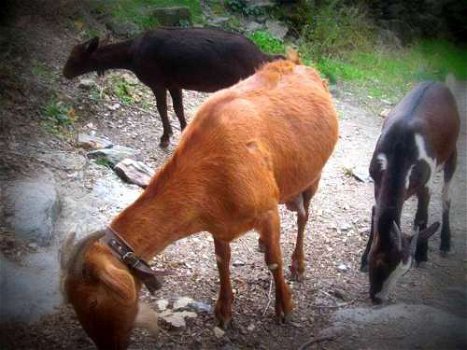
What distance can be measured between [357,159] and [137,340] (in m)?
1.47

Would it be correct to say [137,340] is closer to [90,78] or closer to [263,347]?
[263,347]

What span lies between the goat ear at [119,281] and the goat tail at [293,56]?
1.24m

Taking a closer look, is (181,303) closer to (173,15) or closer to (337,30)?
(173,15)

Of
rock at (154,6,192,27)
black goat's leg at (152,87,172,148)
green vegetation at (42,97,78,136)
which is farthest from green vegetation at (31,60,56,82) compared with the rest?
black goat's leg at (152,87,172,148)

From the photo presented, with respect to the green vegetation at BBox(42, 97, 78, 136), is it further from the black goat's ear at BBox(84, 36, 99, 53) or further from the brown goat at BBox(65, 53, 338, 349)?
the brown goat at BBox(65, 53, 338, 349)

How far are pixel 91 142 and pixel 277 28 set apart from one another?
1311 mm

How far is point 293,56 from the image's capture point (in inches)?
109

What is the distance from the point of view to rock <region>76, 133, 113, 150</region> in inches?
120

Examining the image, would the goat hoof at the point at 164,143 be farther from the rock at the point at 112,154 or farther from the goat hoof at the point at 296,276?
the goat hoof at the point at 296,276

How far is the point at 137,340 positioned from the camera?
247cm

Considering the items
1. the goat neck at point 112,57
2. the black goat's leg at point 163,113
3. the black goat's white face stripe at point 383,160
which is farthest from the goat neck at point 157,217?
the black goat's leg at point 163,113

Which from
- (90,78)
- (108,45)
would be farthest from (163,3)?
(90,78)

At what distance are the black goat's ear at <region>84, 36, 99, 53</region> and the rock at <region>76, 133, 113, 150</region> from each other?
0.52 meters

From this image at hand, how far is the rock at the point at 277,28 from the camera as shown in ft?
7.30
